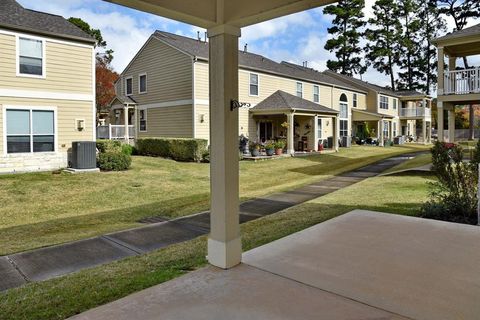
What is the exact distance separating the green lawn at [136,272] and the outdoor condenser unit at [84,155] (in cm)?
851

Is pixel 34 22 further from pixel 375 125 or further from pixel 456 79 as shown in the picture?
pixel 375 125

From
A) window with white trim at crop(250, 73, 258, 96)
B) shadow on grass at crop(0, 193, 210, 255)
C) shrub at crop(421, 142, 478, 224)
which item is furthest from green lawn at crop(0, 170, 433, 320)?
window with white trim at crop(250, 73, 258, 96)

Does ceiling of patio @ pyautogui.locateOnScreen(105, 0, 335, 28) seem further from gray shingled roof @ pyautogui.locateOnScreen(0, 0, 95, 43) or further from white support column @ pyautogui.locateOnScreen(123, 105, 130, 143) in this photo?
white support column @ pyautogui.locateOnScreen(123, 105, 130, 143)

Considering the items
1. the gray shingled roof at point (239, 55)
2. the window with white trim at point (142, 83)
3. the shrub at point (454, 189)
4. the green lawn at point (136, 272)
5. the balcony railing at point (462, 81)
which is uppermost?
the gray shingled roof at point (239, 55)

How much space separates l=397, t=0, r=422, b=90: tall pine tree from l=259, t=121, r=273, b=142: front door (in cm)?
3016

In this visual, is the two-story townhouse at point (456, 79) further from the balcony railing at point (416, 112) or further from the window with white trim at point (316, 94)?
the balcony railing at point (416, 112)

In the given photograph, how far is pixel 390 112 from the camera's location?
36312 millimetres

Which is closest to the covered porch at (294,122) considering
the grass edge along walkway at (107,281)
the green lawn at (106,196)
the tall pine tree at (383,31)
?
the green lawn at (106,196)

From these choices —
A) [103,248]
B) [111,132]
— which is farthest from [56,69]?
[103,248]

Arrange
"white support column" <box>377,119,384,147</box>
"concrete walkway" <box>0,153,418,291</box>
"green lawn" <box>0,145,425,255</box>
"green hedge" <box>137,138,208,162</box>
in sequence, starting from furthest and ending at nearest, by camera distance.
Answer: "white support column" <box>377,119,384,147</box>, "green hedge" <box>137,138,208,162</box>, "green lawn" <box>0,145,425,255</box>, "concrete walkway" <box>0,153,418,291</box>

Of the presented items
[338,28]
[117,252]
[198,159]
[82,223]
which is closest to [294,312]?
[117,252]

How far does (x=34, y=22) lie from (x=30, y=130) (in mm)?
3931

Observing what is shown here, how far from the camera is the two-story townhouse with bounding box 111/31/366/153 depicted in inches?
724

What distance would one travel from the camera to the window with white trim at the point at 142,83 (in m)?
21.3
